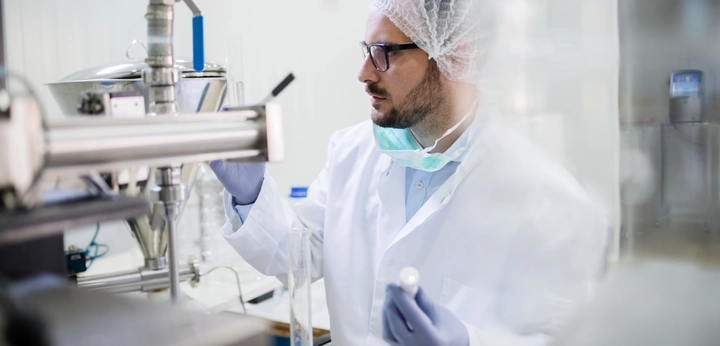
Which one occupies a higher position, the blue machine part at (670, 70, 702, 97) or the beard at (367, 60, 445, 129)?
the beard at (367, 60, 445, 129)

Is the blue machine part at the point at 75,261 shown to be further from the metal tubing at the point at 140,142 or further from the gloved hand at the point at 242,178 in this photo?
the metal tubing at the point at 140,142

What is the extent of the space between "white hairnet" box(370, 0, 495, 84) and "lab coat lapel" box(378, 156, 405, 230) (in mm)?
255

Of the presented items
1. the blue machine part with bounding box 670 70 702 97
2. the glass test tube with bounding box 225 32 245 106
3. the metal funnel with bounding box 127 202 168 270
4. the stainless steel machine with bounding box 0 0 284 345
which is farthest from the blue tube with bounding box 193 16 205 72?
the blue machine part with bounding box 670 70 702 97

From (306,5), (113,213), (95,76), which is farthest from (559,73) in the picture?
(306,5)

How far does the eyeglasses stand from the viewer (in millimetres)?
1212

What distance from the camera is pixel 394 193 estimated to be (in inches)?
48.4

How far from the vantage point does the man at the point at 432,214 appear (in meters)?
0.91

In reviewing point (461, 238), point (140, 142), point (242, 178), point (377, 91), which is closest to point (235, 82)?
point (242, 178)

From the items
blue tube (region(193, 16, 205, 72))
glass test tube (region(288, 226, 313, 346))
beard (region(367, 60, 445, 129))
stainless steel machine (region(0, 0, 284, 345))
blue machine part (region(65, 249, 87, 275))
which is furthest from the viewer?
beard (region(367, 60, 445, 129))

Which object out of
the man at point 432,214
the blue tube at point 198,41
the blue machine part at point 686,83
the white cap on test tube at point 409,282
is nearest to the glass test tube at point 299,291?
the man at point 432,214

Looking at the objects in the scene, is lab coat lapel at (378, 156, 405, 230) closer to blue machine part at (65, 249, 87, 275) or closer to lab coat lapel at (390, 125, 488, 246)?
lab coat lapel at (390, 125, 488, 246)

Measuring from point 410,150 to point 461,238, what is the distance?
A: 228 mm

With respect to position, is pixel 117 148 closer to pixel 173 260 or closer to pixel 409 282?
pixel 173 260

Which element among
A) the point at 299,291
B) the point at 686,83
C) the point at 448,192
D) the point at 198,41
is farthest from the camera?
the point at 448,192
